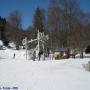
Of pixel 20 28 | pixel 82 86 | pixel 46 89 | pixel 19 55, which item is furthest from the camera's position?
pixel 20 28

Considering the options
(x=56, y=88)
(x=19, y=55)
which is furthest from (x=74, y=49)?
(x=56, y=88)

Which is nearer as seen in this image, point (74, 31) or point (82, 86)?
point (82, 86)

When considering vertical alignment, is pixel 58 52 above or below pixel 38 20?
below

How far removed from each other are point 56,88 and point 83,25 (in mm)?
38749

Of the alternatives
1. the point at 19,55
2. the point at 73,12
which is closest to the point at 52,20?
the point at 73,12

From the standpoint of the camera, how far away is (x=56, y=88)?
537 inches

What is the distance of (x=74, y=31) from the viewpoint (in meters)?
51.4

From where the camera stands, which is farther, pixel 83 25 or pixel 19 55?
pixel 19 55

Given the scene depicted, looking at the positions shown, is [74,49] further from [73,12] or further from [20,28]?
[20,28]

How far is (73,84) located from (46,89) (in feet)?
8.27

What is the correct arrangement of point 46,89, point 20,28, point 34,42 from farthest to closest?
point 20,28
point 34,42
point 46,89

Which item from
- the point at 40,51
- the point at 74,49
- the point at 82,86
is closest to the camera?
the point at 82,86

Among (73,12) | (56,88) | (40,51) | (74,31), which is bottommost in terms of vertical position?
(56,88)

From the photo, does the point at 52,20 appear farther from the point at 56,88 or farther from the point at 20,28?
the point at 56,88
